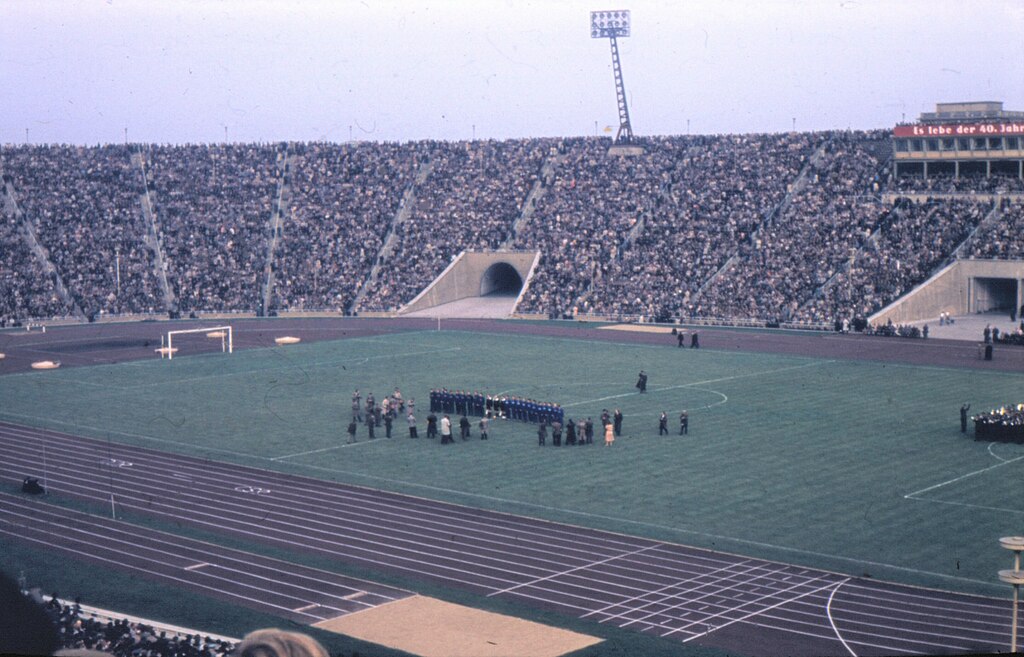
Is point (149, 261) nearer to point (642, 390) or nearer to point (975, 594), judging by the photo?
point (642, 390)

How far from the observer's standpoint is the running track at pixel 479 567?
17.7 metres

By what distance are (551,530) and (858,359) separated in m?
26.9

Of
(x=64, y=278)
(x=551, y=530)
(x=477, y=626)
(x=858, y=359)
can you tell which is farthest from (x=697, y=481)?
(x=64, y=278)

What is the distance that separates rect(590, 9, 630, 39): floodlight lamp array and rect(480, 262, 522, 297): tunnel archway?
20.9 m

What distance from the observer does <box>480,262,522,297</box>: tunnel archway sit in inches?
2921

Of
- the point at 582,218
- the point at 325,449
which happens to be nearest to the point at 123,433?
the point at 325,449

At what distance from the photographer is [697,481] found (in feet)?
90.4

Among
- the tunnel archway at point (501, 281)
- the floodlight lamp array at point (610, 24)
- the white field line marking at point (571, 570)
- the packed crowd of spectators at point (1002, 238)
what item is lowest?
the white field line marking at point (571, 570)

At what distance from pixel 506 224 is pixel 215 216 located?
18.1 m

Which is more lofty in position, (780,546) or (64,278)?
(64,278)

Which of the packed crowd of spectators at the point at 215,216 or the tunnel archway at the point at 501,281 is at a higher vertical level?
the packed crowd of spectators at the point at 215,216

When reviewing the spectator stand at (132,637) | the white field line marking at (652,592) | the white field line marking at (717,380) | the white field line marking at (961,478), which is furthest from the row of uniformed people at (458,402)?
the spectator stand at (132,637)

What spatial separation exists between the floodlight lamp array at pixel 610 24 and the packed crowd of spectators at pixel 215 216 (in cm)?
2354

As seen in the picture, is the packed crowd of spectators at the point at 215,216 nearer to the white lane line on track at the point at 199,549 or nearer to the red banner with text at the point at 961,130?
the red banner with text at the point at 961,130
